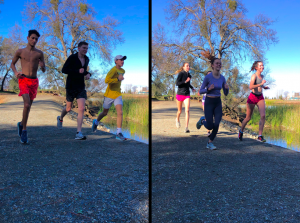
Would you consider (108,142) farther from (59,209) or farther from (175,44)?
(175,44)

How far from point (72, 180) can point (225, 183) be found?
183 centimetres

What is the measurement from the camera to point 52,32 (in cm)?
1102

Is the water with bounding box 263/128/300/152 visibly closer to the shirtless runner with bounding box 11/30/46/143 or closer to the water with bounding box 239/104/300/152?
the water with bounding box 239/104/300/152

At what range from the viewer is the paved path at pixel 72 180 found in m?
2.37

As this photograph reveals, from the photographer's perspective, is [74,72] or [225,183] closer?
[225,183]

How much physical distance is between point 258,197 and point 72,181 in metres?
2.07

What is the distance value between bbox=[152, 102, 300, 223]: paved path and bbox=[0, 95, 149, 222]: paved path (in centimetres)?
27

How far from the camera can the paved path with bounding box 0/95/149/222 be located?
2.37 m

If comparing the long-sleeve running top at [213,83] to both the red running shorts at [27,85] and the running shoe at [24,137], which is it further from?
the running shoe at [24,137]

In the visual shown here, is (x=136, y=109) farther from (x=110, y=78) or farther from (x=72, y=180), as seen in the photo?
(x=72, y=180)

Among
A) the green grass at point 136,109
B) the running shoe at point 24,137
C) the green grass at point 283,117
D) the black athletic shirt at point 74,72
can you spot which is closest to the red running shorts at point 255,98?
the black athletic shirt at point 74,72

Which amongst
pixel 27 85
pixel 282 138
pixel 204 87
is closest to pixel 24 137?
pixel 27 85

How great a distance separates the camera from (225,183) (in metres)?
3.26

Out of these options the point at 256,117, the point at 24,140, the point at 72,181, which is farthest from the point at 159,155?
the point at 256,117
